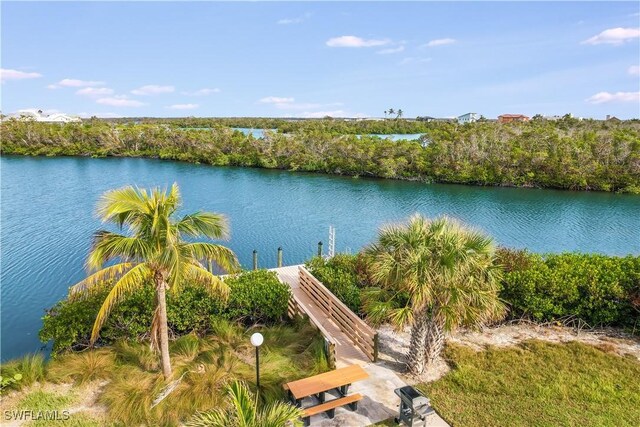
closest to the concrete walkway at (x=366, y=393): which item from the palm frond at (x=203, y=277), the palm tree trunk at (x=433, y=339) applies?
the palm tree trunk at (x=433, y=339)

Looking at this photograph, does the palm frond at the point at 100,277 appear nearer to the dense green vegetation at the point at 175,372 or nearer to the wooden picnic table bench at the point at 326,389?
the dense green vegetation at the point at 175,372

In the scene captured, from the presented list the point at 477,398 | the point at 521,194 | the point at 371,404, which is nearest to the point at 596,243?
the point at 521,194

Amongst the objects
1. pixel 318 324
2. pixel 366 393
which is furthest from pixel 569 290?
pixel 318 324

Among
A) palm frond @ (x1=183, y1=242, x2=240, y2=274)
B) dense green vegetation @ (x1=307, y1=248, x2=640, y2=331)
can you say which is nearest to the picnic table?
palm frond @ (x1=183, y1=242, x2=240, y2=274)

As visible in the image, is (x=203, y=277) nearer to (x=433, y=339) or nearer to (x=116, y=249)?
(x=116, y=249)

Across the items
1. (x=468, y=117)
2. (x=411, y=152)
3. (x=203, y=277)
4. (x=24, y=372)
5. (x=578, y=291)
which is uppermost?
(x=468, y=117)

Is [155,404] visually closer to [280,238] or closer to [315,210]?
[280,238]

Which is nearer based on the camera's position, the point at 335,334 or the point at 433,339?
the point at 433,339
